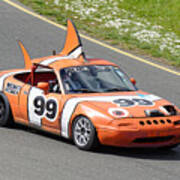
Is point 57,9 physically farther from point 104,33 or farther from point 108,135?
point 108,135

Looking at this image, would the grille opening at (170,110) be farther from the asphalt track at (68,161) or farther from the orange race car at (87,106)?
the asphalt track at (68,161)

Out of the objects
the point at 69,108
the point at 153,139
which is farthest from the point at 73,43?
the point at 153,139

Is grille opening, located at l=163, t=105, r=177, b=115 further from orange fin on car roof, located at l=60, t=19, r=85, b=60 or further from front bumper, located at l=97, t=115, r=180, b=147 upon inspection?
orange fin on car roof, located at l=60, t=19, r=85, b=60

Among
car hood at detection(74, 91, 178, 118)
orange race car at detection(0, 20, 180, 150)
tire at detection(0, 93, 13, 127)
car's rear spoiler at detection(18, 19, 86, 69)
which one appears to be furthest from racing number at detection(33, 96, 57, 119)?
car's rear spoiler at detection(18, 19, 86, 69)

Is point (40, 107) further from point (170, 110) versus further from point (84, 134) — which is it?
point (170, 110)

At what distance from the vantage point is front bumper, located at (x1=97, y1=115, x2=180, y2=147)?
8633 millimetres

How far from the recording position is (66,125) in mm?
9258

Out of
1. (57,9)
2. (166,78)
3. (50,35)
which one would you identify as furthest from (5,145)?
(57,9)

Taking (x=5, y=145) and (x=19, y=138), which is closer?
(x=5, y=145)

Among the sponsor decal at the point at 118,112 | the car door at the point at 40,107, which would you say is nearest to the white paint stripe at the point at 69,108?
the car door at the point at 40,107

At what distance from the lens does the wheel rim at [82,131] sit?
29.1ft

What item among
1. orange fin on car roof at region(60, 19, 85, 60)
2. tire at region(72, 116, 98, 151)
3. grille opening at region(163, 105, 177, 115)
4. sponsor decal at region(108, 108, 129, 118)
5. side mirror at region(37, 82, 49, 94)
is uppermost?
orange fin on car roof at region(60, 19, 85, 60)

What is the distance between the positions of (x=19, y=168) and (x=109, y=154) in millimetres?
1794

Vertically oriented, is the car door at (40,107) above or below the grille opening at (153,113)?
below
